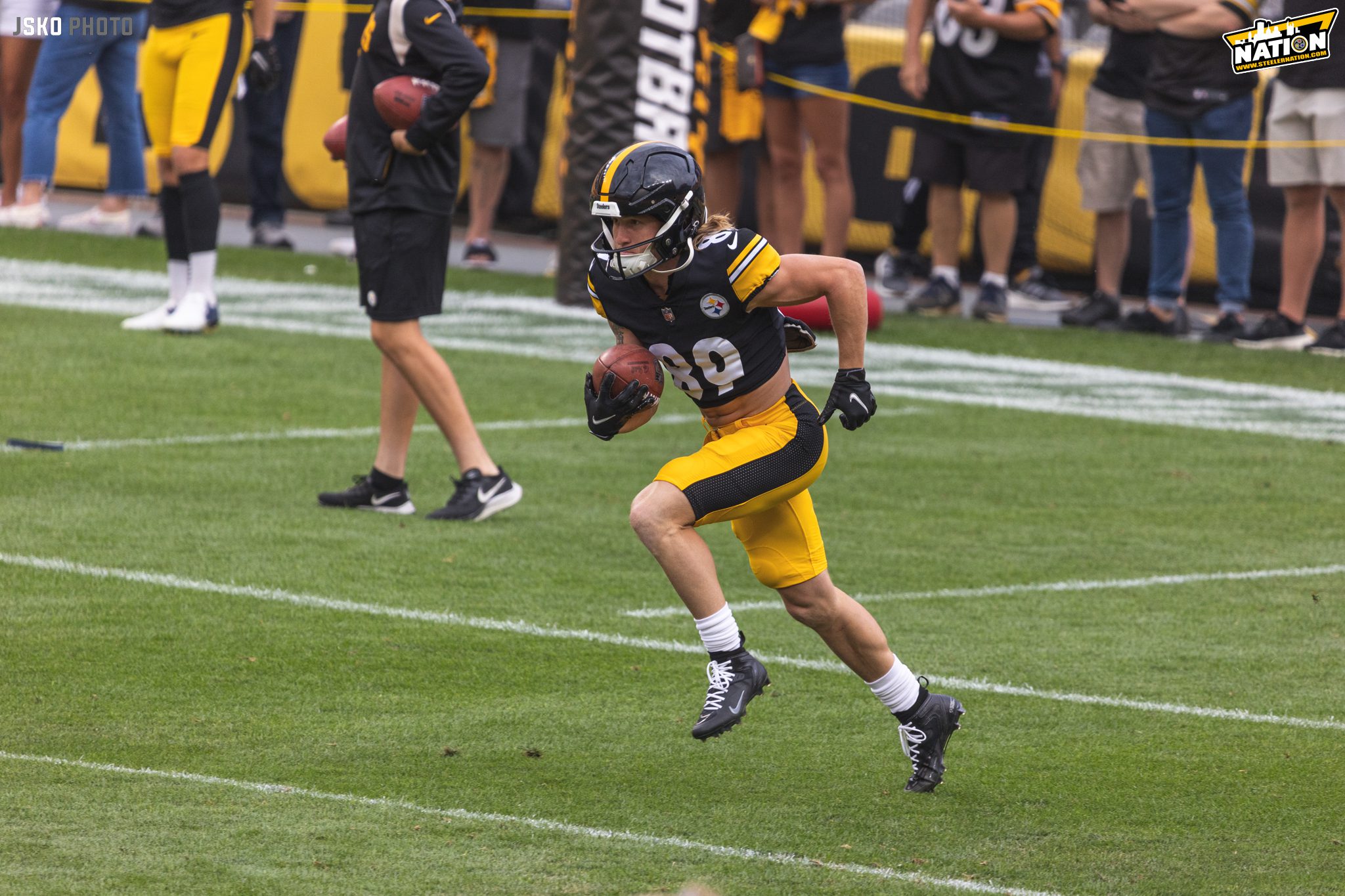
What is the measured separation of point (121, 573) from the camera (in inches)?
269

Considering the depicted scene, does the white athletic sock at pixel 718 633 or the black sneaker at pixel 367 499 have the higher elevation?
the white athletic sock at pixel 718 633

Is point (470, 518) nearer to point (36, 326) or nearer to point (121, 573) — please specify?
point (121, 573)

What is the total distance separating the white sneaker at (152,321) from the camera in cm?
1170

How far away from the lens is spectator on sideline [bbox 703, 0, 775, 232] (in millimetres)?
14039

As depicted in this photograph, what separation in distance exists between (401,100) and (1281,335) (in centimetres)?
735

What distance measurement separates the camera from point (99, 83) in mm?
14500

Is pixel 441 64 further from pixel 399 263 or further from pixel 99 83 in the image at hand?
pixel 99 83

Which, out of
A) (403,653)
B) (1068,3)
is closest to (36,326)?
(403,653)

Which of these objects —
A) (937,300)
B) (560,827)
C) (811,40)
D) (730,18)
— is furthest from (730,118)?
(560,827)

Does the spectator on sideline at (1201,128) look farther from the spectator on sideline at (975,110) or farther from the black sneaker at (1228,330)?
the spectator on sideline at (975,110)

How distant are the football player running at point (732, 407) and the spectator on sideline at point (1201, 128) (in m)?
8.40

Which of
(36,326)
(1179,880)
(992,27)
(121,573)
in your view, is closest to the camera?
(1179,880)

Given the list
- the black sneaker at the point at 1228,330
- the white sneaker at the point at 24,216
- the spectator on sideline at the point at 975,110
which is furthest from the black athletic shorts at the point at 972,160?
the white sneaker at the point at 24,216

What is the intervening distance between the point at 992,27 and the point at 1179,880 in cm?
982
